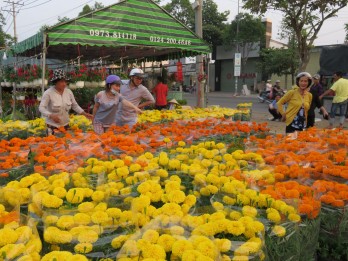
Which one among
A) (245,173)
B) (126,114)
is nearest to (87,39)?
(126,114)

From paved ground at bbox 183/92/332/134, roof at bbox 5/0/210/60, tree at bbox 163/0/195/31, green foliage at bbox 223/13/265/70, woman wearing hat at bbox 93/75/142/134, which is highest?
tree at bbox 163/0/195/31

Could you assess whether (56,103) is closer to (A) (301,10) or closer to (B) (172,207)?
(B) (172,207)

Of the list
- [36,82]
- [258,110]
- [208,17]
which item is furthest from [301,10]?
[208,17]

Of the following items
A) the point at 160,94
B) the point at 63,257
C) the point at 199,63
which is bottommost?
the point at 63,257

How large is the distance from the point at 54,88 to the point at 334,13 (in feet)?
52.4

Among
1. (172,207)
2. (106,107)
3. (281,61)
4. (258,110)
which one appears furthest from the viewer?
(281,61)

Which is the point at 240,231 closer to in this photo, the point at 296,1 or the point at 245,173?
the point at 245,173

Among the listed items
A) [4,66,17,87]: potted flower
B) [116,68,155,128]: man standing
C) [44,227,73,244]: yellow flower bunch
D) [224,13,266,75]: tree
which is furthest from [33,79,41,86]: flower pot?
[224,13,266,75]: tree

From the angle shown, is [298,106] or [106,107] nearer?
[106,107]

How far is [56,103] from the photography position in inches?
180

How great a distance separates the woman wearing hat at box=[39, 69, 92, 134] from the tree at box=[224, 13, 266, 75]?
31.7 metres

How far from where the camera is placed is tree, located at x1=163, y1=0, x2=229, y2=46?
3875cm

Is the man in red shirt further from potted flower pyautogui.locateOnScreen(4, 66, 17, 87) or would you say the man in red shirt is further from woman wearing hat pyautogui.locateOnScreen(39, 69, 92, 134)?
potted flower pyautogui.locateOnScreen(4, 66, 17, 87)

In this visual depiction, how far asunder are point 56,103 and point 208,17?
1479 inches
